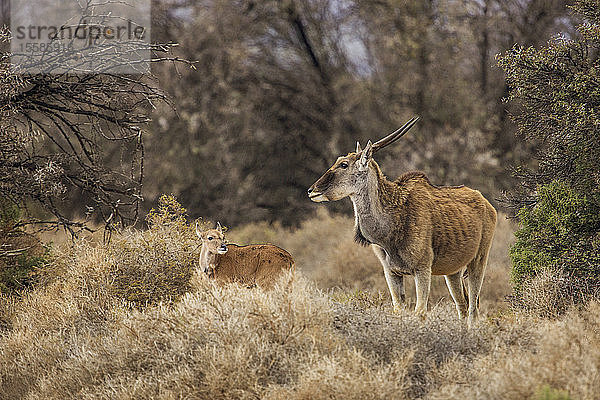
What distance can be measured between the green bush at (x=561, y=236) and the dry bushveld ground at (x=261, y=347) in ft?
3.25

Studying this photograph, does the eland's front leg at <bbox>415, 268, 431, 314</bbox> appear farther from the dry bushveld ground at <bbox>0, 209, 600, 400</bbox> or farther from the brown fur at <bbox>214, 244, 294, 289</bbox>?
the brown fur at <bbox>214, 244, 294, 289</bbox>

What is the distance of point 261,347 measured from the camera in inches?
267

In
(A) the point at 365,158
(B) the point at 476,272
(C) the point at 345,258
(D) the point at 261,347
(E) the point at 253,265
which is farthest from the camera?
(C) the point at 345,258

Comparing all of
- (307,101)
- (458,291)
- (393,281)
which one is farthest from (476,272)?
(307,101)

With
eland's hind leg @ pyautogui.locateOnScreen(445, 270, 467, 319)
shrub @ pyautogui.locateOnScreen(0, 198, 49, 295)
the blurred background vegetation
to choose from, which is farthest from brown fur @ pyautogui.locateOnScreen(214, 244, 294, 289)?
the blurred background vegetation

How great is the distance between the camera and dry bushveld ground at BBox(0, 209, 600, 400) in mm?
6102

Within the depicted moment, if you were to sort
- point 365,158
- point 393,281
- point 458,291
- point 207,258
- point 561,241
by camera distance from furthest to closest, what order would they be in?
point 458,291 → point 561,241 → point 207,258 → point 393,281 → point 365,158

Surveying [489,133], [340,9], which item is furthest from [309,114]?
[489,133]

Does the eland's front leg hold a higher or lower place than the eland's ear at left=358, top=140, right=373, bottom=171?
lower

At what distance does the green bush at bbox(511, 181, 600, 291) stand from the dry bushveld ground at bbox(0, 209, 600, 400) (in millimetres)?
991

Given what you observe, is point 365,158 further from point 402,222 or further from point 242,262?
point 242,262

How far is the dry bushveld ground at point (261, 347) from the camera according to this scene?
6102mm

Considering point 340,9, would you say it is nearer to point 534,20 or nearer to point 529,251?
point 534,20

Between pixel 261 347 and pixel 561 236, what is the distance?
5.02m
